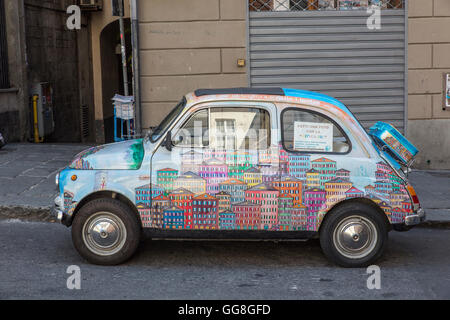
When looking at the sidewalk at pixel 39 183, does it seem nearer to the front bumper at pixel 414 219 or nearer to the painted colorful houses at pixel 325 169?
the front bumper at pixel 414 219

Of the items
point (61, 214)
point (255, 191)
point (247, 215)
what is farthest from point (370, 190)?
point (61, 214)

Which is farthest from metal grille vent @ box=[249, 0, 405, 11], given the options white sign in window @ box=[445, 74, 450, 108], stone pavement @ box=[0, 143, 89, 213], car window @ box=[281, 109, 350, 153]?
car window @ box=[281, 109, 350, 153]

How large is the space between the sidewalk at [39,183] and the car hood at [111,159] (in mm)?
2205

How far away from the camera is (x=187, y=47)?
462 inches

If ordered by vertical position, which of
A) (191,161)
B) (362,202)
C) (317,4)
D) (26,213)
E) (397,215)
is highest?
(317,4)

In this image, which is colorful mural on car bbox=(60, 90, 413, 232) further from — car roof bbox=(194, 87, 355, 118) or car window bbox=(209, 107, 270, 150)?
car roof bbox=(194, 87, 355, 118)

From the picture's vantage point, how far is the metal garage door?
464 inches

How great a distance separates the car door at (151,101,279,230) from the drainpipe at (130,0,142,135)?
17.9 feet

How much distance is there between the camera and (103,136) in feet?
61.6

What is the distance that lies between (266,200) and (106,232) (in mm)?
1571

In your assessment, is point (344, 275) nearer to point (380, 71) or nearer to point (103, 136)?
point (380, 71)

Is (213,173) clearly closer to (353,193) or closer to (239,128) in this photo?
(239,128)

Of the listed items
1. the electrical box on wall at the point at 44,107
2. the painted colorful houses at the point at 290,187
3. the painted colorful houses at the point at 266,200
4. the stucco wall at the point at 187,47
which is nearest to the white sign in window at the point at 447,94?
the stucco wall at the point at 187,47

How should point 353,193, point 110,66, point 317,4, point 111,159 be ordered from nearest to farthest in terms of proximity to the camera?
point 353,193
point 111,159
point 317,4
point 110,66
